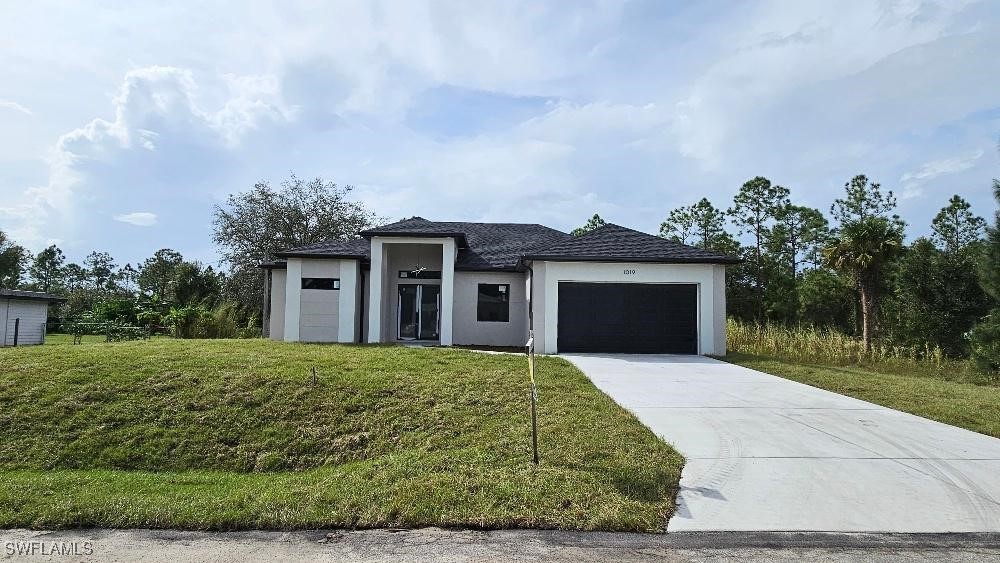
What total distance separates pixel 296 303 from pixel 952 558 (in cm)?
1684

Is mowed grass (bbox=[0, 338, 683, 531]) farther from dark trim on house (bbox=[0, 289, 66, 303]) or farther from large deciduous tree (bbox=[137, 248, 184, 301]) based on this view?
large deciduous tree (bbox=[137, 248, 184, 301])

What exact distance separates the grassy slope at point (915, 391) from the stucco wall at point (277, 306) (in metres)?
14.1

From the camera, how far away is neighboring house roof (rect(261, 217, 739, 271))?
16.3m

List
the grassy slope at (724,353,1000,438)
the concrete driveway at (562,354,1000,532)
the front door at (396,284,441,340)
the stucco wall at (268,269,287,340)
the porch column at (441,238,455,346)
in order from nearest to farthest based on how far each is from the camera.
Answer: the concrete driveway at (562,354,1000,532) → the grassy slope at (724,353,1000,438) → the porch column at (441,238,455,346) → the stucco wall at (268,269,287,340) → the front door at (396,284,441,340)

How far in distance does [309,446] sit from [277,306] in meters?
A: 13.3

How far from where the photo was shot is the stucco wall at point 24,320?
2142 centimetres

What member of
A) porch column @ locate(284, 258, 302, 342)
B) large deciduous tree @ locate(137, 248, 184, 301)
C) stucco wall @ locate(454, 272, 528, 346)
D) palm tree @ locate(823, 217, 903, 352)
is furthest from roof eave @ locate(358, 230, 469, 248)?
large deciduous tree @ locate(137, 248, 184, 301)

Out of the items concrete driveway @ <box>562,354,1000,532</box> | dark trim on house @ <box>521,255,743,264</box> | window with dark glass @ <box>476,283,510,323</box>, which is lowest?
concrete driveway @ <box>562,354,1000,532</box>

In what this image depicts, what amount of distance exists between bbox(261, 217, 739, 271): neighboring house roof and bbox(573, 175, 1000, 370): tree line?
24.5 feet

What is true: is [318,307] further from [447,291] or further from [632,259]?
[632,259]

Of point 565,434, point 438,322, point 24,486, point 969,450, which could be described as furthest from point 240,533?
point 438,322

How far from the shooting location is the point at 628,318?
16547mm

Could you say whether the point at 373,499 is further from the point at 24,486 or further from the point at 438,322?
the point at 438,322

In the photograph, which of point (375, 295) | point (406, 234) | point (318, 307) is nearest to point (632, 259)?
point (406, 234)
